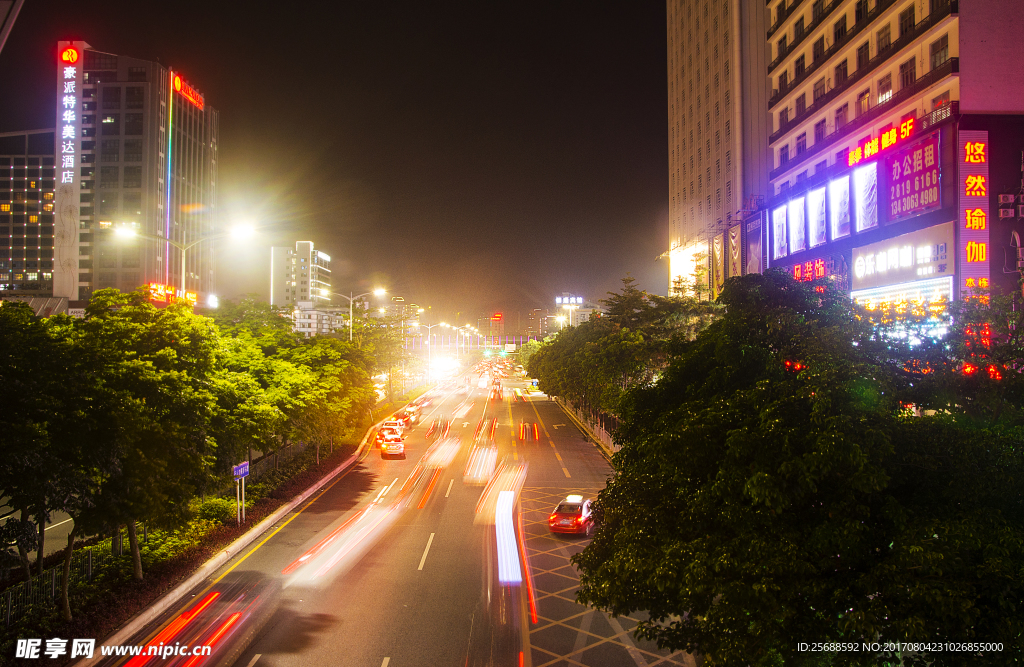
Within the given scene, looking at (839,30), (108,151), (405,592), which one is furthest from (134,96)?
(405,592)

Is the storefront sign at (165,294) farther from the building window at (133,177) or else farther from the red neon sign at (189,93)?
the red neon sign at (189,93)

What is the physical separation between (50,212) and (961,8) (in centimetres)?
13565

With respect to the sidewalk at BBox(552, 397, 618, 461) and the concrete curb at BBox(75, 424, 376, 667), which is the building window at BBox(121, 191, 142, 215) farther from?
the concrete curb at BBox(75, 424, 376, 667)

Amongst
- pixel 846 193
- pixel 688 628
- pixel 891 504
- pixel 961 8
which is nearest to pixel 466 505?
pixel 688 628

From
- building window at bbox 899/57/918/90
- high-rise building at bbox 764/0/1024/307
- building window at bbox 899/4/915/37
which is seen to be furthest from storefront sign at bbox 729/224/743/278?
building window at bbox 899/4/915/37

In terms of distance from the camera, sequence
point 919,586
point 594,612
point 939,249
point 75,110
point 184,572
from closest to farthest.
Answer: point 919,586
point 594,612
point 184,572
point 939,249
point 75,110

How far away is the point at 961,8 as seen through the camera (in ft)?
105

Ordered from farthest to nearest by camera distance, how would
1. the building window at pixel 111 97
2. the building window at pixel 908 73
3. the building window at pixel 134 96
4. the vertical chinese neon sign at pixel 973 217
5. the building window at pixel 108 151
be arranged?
the building window at pixel 134 96 < the building window at pixel 111 97 < the building window at pixel 108 151 < the building window at pixel 908 73 < the vertical chinese neon sign at pixel 973 217

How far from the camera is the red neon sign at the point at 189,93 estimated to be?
118m

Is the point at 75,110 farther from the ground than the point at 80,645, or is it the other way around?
the point at 75,110

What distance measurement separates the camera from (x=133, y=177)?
357ft

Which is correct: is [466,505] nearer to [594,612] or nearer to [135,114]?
[594,612]

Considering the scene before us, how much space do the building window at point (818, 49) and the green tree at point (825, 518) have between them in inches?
1834

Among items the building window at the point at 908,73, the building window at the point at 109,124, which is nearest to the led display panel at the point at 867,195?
the building window at the point at 908,73
